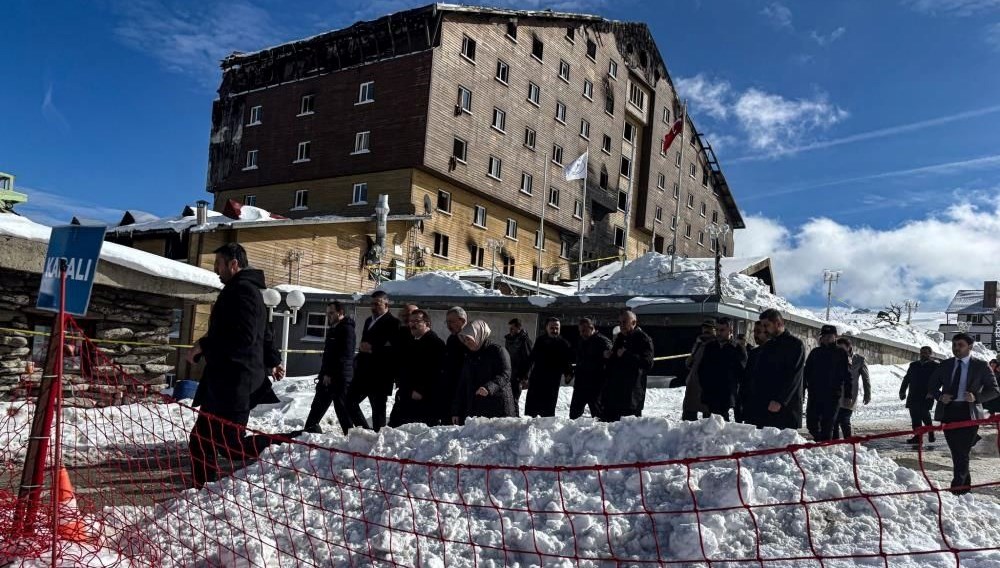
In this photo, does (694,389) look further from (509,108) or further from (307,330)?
(509,108)

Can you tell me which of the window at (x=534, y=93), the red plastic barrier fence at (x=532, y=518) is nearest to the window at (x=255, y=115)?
the window at (x=534, y=93)

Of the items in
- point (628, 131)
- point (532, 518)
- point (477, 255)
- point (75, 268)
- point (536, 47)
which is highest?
point (536, 47)

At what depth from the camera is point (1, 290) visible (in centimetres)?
963

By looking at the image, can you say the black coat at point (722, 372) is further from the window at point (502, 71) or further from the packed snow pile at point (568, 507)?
the window at point (502, 71)

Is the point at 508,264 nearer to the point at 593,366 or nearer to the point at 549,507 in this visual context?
the point at 593,366

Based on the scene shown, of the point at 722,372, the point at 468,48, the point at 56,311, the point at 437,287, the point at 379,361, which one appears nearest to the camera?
the point at 56,311

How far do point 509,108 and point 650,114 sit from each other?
12.3 meters

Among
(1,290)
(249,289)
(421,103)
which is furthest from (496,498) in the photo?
(421,103)

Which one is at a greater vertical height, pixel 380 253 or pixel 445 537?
pixel 380 253

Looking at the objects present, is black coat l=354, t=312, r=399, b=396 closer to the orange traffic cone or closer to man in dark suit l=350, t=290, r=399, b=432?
man in dark suit l=350, t=290, r=399, b=432

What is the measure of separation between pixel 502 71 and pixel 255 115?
37.3 ft

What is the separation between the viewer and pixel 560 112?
32.9 metres

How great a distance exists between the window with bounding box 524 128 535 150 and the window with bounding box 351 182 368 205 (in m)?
7.69

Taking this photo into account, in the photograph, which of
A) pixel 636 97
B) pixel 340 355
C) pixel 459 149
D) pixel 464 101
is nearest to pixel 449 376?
pixel 340 355
